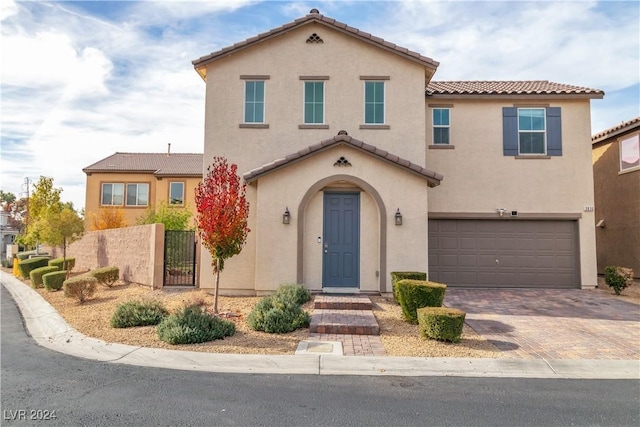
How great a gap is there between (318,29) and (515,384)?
11.7 metres

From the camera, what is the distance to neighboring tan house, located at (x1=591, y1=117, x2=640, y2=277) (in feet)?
49.2

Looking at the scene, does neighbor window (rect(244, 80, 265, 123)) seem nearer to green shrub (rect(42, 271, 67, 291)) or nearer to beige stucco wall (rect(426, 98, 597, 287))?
beige stucco wall (rect(426, 98, 597, 287))

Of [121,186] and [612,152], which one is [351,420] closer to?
[612,152]

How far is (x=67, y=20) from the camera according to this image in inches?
387

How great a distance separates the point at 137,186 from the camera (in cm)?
2834

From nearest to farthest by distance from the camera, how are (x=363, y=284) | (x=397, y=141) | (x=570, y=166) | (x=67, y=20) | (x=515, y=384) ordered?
1. (x=515, y=384)
2. (x=67, y=20)
3. (x=363, y=284)
4. (x=397, y=141)
5. (x=570, y=166)

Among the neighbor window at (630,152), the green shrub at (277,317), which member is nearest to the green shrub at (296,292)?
the green shrub at (277,317)

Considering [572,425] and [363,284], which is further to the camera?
[363,284]

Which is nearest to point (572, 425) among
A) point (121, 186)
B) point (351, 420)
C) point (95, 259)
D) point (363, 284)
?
point (351, 420)

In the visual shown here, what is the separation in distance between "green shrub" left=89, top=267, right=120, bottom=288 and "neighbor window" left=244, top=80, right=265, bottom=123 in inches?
288

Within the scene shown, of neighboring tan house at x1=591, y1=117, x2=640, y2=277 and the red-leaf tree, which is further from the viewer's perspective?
neighboring tan house at x1=591, y1=117, x2=640, y2=277

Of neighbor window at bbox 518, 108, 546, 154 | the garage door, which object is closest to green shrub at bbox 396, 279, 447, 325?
the garage door

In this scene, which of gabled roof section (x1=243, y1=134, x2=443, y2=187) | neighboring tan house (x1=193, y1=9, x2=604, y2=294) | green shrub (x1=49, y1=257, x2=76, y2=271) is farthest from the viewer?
green shrub (x1=49, y1=257, x2=76, y2=271)

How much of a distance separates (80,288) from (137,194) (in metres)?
17.9
